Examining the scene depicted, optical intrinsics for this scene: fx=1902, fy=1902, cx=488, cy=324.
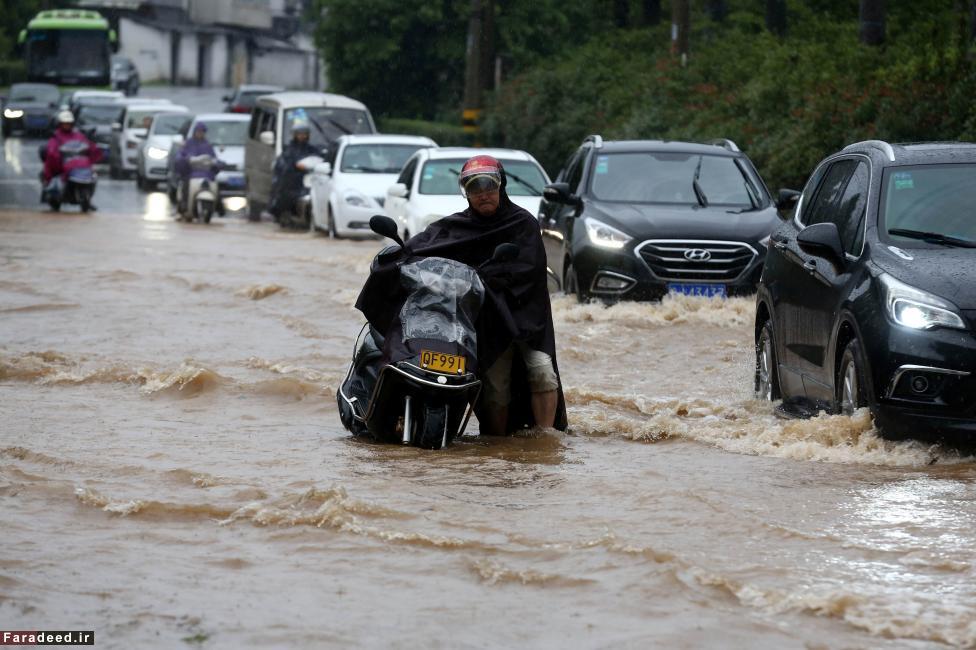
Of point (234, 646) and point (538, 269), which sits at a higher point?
point (538, 269)

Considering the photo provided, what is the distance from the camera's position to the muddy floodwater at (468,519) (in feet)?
19.4

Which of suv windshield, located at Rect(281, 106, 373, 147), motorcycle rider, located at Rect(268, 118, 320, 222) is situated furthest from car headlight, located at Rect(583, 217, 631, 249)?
suv windshield, located at Rect(281, 106, 373, 147)

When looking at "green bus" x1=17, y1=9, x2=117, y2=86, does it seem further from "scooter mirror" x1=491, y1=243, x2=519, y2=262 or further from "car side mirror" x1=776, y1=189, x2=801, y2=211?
"scooter mirror" x1=491, y1=243, x2=519, y2=262

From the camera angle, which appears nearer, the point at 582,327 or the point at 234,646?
the point at 234,646

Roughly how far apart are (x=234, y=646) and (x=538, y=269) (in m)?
4.21

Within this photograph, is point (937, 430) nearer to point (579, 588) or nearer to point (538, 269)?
point (538, 269)

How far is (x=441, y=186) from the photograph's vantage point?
2170 cm

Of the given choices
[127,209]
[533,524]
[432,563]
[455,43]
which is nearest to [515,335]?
[533,524]

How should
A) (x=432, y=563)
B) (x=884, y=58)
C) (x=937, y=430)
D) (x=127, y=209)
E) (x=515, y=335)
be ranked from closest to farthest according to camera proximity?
(x=432, y=563)
(x=937, y=430)
(x=515, y=335)
(x=884, y=58)
(x=127, y=209)

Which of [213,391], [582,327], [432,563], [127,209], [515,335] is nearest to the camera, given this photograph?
[432,563]

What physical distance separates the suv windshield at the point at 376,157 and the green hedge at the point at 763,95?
416 cm

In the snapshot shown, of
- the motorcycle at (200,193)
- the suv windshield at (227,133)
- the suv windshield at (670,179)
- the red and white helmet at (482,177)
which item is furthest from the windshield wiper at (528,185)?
the suv windshield at (227,133)

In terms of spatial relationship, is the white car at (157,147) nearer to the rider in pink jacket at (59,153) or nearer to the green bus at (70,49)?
the rider in pink jacket at (59,153)

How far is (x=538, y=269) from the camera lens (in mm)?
9484
